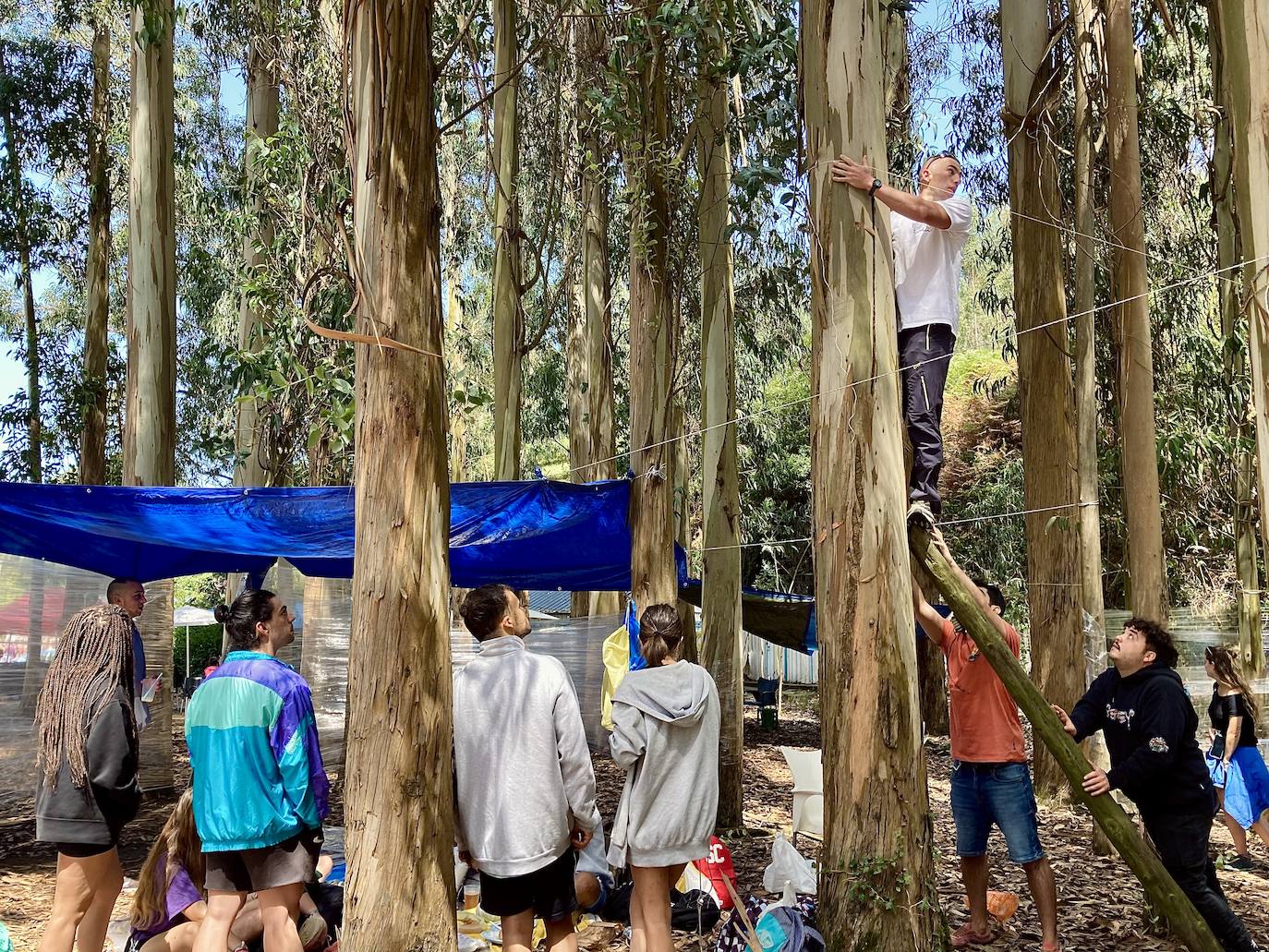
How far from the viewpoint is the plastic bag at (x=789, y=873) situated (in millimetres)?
4785

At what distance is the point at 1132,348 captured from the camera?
7.74m

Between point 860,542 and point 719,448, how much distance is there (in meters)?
3.79

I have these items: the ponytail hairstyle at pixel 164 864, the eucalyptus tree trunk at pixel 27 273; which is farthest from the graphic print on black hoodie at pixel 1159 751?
the eucalyptus tree trunk at pixel 27 273

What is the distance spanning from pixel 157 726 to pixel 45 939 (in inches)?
215

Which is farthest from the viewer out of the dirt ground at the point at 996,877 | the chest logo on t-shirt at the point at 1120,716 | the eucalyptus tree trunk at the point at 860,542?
the dirt ground at the point at 996,877

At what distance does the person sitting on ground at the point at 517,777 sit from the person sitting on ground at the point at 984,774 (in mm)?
1592

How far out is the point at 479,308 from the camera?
22203 mm

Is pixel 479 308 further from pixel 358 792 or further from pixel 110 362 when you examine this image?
pixel 358 792

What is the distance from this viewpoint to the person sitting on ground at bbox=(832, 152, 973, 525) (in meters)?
4.12

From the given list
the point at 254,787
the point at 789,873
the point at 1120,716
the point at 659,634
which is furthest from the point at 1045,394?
the point at 254,787

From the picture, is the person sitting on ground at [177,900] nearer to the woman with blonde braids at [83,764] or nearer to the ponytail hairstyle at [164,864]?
the ponytail hairstyle at [164,864]

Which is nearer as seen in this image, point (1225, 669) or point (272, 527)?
point (1225, 669)

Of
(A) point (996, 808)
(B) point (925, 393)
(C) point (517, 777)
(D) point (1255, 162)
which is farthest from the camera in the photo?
(A) point (996, 808)

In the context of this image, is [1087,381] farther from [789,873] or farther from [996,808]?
[789,873]
